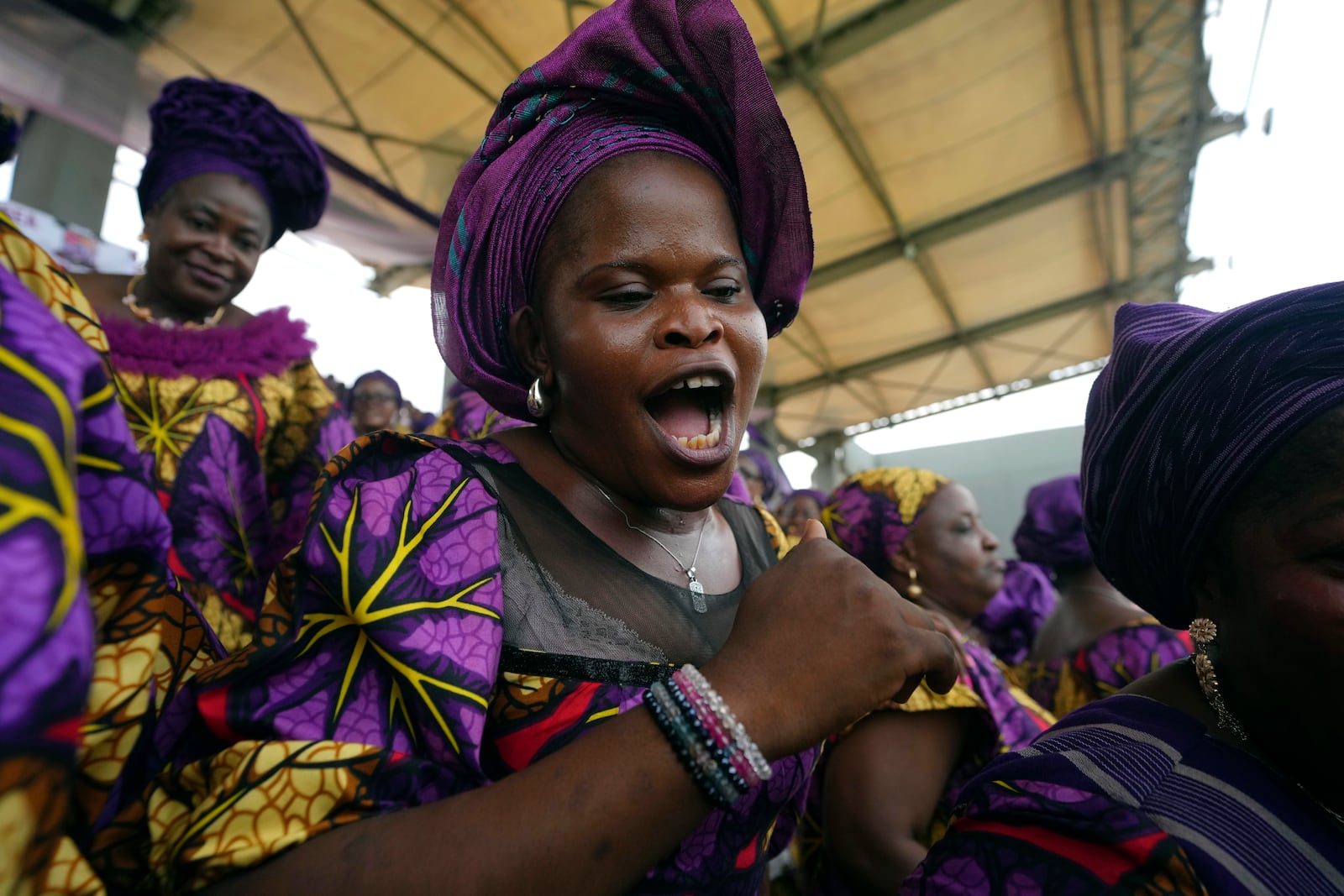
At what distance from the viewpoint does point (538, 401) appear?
1.33 metres

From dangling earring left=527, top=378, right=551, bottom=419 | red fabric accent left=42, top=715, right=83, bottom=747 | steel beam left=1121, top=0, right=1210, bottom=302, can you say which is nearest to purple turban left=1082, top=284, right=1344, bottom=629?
dangling earring left=527, top=378, right=551, bottom=419

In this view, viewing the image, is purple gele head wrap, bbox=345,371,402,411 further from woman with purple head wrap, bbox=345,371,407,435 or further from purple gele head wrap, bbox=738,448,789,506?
purple gele head wrap, bbox=738,448,789,506

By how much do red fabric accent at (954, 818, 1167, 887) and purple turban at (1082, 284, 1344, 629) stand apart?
0.52 meters

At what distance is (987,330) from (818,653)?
1264cm

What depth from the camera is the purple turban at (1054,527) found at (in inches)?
131

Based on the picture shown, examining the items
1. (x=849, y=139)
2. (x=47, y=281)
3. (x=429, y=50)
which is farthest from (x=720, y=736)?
(x=849, y=139)

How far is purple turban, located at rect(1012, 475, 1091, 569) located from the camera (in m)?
3.33

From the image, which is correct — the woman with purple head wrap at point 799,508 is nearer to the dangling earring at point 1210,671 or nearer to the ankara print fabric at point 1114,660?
the ankara print fabric at point 1114,660

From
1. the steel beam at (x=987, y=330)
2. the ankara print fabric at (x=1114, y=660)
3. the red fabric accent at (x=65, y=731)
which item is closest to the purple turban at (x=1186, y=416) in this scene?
the ankara print fabric at (x=1114, y=660)

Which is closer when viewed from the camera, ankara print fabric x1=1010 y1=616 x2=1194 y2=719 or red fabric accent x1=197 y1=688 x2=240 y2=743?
red fabric accent x1=197 y1=688 x2=240 y2=743

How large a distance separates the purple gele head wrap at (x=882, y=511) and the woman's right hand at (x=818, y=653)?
6.25 ft

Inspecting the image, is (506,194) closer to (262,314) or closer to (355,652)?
(355,652)

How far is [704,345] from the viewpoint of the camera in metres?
1.22

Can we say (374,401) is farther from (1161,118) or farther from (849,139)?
(1161,118)
